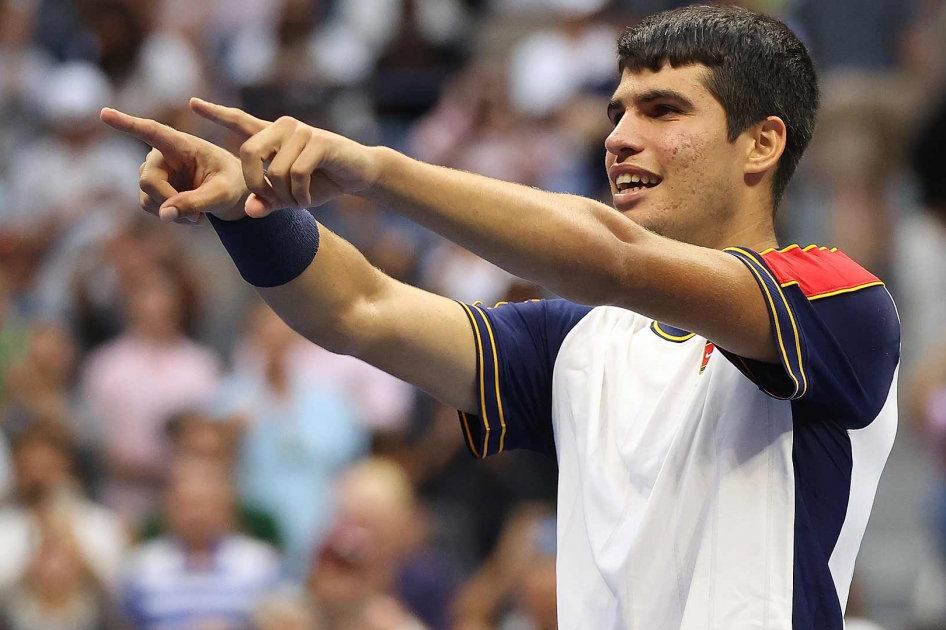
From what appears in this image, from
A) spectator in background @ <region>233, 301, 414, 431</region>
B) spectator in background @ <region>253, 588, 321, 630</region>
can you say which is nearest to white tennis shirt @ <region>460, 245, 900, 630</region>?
spectator in background @ <region>253, 588, 321, 630</region>

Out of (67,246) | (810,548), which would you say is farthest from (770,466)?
(67,246)

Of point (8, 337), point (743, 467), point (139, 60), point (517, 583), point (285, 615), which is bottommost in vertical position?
point (285, 615)

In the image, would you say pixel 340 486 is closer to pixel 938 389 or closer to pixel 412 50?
pixel 938 389

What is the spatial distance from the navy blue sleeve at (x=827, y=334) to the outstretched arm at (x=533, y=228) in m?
0.05

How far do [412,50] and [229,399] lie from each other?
4.00 m

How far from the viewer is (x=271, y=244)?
310 cm

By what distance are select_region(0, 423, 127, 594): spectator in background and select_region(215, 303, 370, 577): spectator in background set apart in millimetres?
799

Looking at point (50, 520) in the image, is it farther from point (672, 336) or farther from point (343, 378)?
point (672, 336)

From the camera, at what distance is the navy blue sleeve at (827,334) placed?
2.87 meters

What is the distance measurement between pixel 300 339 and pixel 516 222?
5.90 m

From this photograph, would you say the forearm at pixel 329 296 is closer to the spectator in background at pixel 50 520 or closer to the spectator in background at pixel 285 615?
the spectator in background at pixel 285 615

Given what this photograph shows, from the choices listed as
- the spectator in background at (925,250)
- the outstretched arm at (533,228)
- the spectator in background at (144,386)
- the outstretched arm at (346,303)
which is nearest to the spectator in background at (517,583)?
the spectator in background at (144,386)

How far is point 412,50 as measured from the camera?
11.2 meters

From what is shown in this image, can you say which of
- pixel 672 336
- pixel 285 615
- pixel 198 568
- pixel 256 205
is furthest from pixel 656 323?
pixel 198 568
